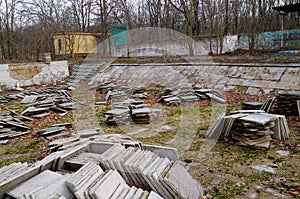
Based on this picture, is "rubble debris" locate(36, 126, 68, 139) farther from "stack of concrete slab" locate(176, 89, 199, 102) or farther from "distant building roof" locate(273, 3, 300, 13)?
"distant building roof" locate(273, 3, 300, 13)

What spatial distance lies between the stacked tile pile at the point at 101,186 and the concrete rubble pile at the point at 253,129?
301 cm

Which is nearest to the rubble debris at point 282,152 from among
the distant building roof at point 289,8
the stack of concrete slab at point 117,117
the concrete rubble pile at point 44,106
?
the stack of concrete slab at point 117,117

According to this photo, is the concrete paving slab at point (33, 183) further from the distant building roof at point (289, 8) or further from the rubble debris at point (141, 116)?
the distant building roof at point (289, 8)

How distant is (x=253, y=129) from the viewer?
4965 millimetres

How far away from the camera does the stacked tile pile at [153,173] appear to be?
297 centimetres

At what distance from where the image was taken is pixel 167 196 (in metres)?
2.95

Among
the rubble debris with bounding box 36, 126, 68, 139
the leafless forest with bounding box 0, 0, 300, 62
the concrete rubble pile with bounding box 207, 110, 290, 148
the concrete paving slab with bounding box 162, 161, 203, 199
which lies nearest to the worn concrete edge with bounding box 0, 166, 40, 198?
the concrete paving slab with bounding box 162, 161, 203, 199

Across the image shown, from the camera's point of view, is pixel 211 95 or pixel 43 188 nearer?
pixel 43 188

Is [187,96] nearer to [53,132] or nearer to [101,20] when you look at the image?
[53,132]

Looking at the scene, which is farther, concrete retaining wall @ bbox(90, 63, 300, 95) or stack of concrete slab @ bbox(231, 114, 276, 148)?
concrete retaining wall @ bbox(90, 63, 300, 95)

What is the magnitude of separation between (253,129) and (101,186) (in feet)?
11.4

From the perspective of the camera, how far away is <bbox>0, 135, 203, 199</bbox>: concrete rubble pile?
8.94ft

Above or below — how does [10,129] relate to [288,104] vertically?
below

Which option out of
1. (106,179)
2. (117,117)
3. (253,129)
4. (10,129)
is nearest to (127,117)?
(117,117)
